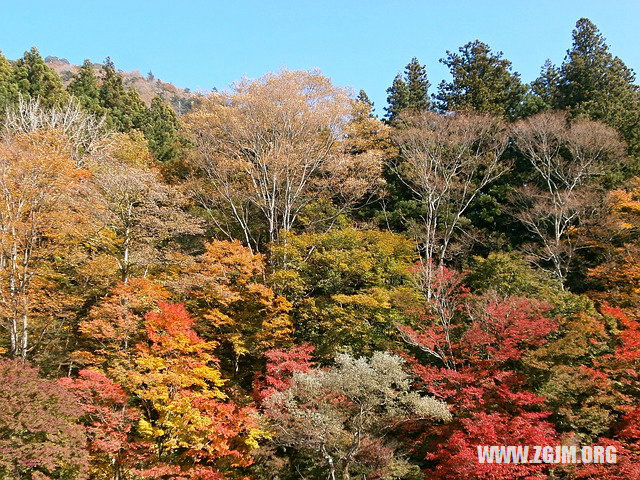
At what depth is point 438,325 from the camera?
14.8m

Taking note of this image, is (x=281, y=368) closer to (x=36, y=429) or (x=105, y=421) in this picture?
(x=105, y=421)

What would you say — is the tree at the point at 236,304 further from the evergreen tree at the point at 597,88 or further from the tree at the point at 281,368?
the evergreen tree at the point at 597,88

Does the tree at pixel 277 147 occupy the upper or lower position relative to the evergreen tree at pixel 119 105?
lower

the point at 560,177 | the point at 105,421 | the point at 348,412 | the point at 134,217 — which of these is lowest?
the point at 105,421

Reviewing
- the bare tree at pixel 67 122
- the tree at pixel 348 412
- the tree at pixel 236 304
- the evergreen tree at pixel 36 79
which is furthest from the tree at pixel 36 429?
the evergreen tree at pixel 36 79

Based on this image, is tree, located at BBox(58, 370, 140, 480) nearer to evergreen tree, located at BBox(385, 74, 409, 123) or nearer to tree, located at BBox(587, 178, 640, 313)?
tree, located at BBox(587, 178, 640, 313)

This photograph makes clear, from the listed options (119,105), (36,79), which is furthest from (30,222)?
(119,105)

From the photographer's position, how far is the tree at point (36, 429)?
380 inches

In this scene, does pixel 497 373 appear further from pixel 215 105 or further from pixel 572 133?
pixel 215 105

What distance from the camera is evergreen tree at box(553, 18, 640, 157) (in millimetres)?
22047

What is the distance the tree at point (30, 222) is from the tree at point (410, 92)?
63.2 feet

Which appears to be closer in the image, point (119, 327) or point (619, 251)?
point (119, 327)

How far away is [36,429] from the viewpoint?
9.90 m

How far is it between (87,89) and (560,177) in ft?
113
